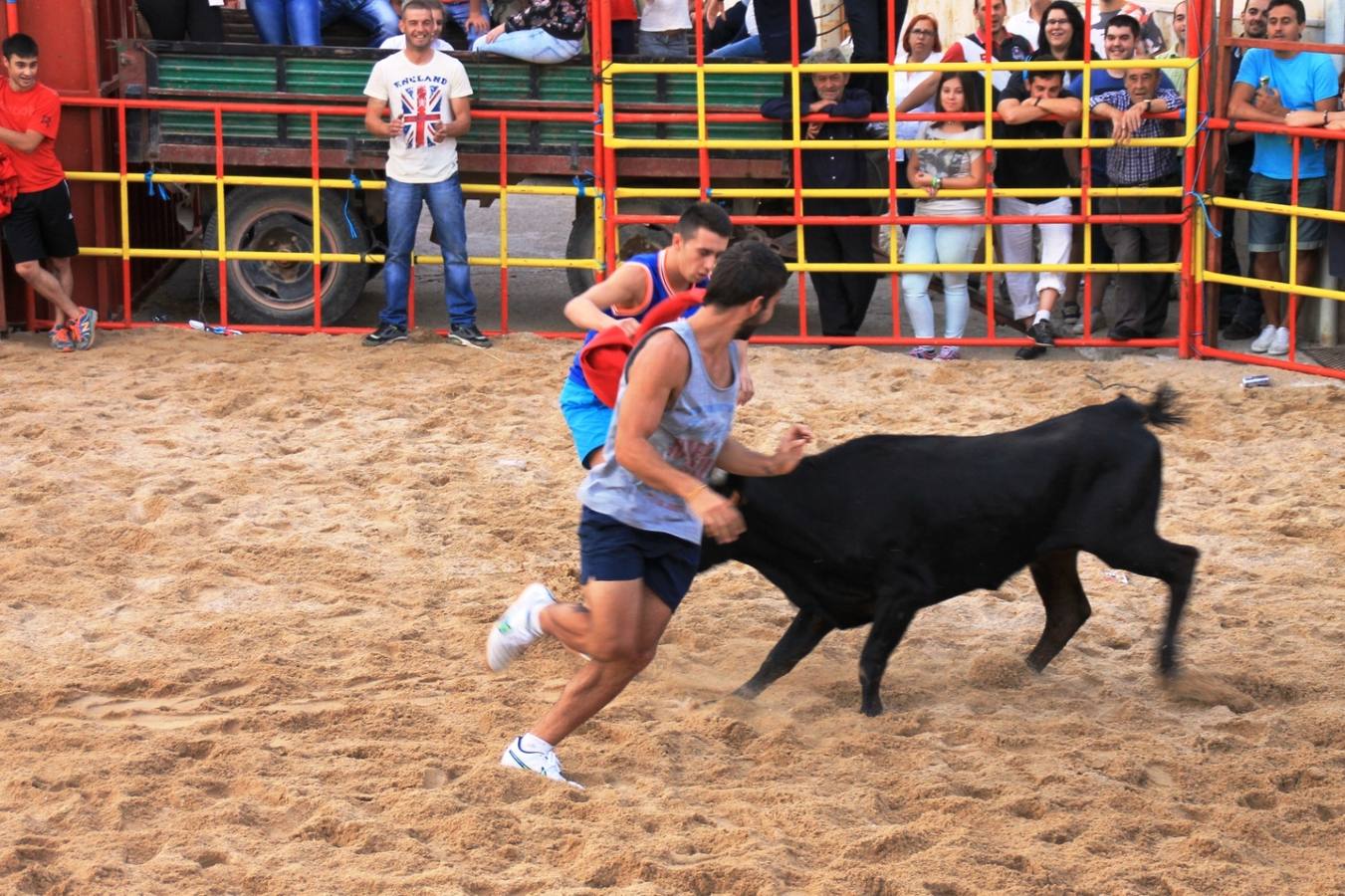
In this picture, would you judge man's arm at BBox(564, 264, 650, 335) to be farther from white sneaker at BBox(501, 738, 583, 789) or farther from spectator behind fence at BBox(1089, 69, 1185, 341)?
spectator behind fence at BBox(1089, 69, 1185, 341)

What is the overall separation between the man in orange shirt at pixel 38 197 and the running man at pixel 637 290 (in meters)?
5.96

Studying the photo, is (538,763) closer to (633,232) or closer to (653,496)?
(653,496)

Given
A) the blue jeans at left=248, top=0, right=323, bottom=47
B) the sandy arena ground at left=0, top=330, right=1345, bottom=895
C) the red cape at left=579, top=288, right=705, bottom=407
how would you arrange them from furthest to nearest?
the blue jeans at left=248, top=0, right=323, bottom=47 → the red cape at left=579, top=288, right=705, bottom=407 → the sandy arena ground at left=0, top=330, right=1345, bottom=895

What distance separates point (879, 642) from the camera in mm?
5312

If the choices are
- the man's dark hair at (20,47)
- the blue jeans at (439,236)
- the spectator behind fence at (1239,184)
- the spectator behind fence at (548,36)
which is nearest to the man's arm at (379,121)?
the blue jeans at (439,236)

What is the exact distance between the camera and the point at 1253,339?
1090cm

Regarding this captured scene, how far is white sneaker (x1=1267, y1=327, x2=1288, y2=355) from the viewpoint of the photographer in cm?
1034

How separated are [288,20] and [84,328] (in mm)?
2489

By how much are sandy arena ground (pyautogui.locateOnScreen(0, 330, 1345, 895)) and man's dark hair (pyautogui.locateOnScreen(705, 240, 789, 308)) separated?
1406 mm

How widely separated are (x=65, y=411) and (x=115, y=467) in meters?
1.21

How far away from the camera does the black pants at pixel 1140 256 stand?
10461mm

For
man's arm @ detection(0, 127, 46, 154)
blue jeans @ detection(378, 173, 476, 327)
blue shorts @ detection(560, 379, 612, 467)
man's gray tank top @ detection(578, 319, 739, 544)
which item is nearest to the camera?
man's gray tank top @ detection(578, 319, 739, 544)

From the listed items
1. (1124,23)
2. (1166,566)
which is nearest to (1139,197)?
(1124,23)

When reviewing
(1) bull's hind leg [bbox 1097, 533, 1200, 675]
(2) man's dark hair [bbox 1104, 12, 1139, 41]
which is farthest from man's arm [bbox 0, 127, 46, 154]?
(1) bull's hind leg [bbox 1097, 533, 1200, 675]
